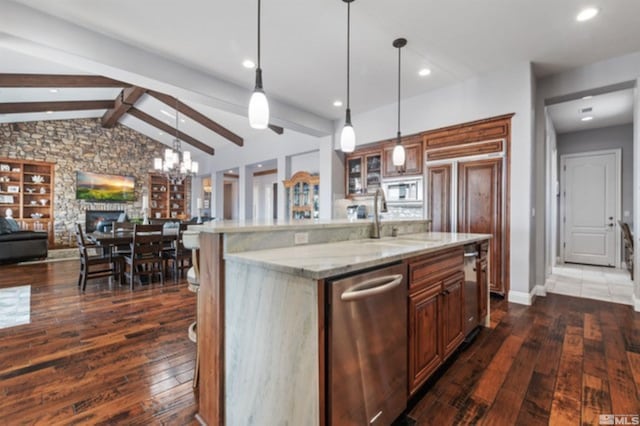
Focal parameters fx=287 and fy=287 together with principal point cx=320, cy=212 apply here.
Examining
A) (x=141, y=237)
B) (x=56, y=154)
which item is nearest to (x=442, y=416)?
(x=141, y=237)

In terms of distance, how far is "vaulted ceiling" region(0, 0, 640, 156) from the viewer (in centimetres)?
263

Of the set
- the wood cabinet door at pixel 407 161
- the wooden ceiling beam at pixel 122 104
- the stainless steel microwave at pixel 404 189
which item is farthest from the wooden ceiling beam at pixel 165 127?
the stainless steel microwave at pixel 404 189

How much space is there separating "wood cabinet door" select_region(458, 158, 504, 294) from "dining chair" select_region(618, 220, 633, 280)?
2.42 metres

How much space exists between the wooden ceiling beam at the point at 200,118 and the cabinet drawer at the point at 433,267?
650 cm

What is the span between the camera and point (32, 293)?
155 inches

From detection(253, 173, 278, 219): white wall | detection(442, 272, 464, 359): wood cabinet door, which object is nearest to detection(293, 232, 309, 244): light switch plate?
detection(442, 272, 464, 359): wood cabinet door

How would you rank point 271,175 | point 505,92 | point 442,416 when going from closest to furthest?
1. point 442,416
2. point 505,92
3. point 271,175

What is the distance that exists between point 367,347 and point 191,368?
1517 millimetres

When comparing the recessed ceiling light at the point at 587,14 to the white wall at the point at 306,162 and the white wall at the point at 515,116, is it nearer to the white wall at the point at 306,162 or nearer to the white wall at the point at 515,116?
the white wall at the point at 515,116

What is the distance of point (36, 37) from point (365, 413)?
13.5 feet

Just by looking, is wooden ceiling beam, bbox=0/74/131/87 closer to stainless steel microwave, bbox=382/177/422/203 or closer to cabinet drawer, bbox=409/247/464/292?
stainless steel microwave, bbox=382/177/422/203

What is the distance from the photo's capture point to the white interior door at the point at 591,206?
559cm

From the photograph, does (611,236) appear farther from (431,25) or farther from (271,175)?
(271,175)

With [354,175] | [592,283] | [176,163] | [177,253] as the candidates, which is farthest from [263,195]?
[592,283]
